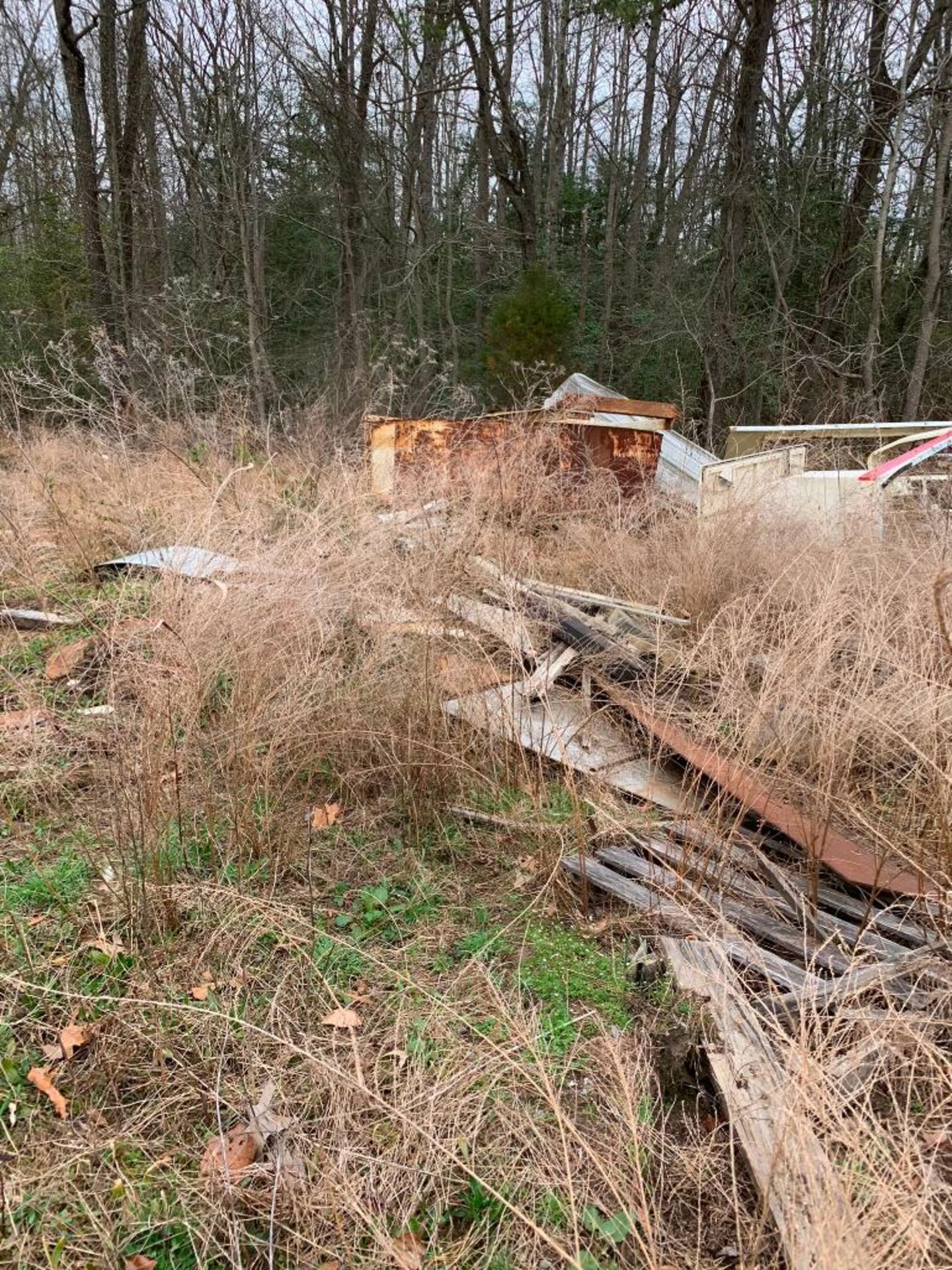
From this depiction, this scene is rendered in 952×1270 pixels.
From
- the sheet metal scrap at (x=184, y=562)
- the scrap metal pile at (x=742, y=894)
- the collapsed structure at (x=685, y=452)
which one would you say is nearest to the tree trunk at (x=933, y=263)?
the collapsed structure at (x=685, y=452)

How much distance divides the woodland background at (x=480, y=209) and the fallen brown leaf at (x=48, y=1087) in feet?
24.5

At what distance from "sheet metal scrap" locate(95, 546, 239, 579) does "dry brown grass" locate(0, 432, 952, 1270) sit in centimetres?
12

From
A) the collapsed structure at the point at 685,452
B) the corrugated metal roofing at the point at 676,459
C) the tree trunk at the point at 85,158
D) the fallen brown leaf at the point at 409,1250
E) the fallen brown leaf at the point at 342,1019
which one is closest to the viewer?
Answer: the fallen brown leaf at the point at 409,1250

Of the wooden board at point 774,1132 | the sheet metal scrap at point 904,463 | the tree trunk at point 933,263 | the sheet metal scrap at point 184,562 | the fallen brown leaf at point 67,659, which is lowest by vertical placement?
the wooden board at point 774,1132

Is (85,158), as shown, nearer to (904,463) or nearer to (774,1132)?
(904,463)

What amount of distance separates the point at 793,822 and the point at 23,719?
2.84 meters

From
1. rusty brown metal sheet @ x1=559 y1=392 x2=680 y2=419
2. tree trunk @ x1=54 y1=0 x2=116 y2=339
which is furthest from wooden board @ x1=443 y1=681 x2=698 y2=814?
tree trunk @ x1=54 y1=0 x2=116 y2=339

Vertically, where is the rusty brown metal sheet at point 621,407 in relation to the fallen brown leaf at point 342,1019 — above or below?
above

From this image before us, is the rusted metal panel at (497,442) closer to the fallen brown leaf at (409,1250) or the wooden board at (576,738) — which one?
the wooden board at (576,738)

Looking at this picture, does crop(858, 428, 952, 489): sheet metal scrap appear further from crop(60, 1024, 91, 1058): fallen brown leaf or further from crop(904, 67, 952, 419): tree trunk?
crop(904, 67, 952, 419): tree trunk

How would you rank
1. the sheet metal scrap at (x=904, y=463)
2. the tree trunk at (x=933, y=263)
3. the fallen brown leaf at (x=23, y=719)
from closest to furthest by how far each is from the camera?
the fallen brown leaf at (x=23, y=719) < the sheet metal scrap at (x=904, y=463) < the tree trunk at (x=933, y=263)

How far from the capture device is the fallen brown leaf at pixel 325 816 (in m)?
2.69

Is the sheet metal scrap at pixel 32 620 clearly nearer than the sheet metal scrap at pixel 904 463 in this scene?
Yes

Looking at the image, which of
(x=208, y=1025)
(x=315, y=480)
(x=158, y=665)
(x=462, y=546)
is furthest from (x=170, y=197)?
(x=208, y=1025)
